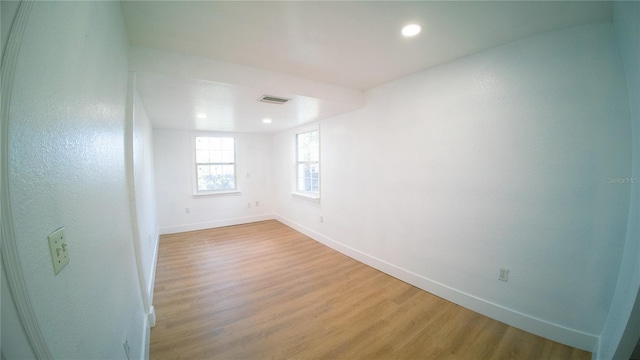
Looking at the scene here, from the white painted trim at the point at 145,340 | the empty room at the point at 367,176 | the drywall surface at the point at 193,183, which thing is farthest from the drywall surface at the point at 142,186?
the drywall surface at the point at 193,183

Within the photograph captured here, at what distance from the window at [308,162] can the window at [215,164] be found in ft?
5.24

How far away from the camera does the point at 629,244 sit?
53.4 inches

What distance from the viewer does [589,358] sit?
151 centimetres

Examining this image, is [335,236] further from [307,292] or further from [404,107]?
[404,107]

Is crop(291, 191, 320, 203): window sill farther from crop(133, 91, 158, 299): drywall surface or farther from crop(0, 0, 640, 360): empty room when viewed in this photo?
crop(133, 91, 158, 299): drywall surface

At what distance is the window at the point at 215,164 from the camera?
4.62m

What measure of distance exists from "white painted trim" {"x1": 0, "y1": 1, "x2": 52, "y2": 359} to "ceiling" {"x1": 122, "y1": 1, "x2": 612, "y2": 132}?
3.92ft

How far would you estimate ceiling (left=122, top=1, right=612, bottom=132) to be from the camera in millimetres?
1366

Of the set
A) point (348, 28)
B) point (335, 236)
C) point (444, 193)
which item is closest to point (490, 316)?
point (444, 193)

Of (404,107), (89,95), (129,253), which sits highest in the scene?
(404,107)

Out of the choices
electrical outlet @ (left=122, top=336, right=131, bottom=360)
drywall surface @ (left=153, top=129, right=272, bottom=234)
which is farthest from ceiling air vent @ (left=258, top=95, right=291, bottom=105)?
drywall surface @ (left=153, top=129, right=272, bottom=234)

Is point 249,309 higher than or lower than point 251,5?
lower

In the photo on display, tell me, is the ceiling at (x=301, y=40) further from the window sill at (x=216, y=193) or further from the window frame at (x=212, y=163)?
the window sill at (x=216, y=193)

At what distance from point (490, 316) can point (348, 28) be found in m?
2.68
